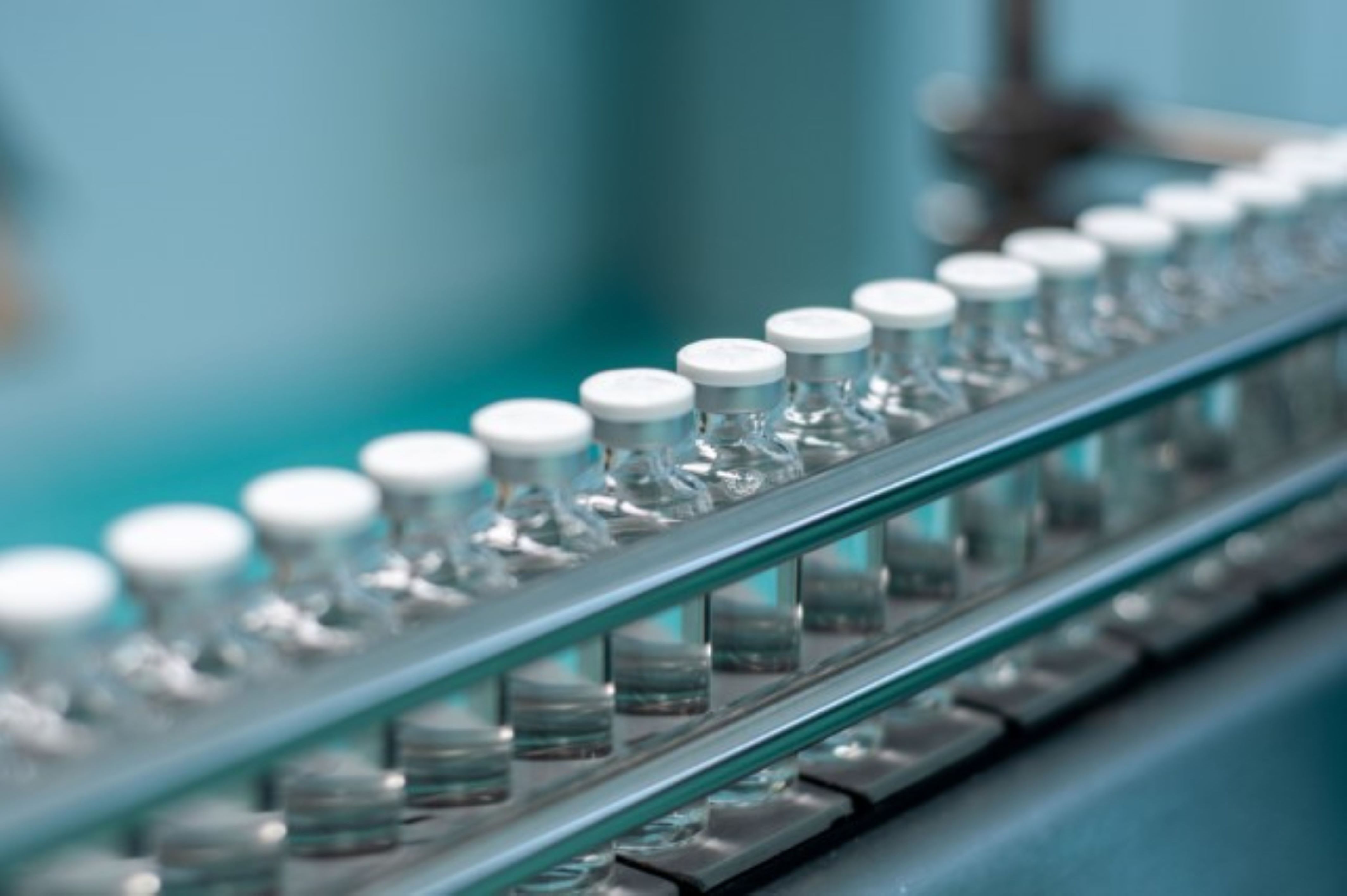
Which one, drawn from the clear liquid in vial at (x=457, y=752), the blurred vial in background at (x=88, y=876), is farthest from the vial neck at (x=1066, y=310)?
the blurred vial in background at (x=88, y=876)

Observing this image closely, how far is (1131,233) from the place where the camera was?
0.84 meters

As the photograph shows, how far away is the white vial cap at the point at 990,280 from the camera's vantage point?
753 mm

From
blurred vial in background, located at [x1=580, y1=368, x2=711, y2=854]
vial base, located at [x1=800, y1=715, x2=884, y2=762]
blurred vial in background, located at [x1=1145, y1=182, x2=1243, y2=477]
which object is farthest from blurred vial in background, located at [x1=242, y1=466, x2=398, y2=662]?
blurred vial in background, located at [x1=1145, y1=182, x2=1243, y2=477]

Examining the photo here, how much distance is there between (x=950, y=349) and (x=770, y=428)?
0.41 ft

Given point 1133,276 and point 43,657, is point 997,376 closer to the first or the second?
point 1133,276

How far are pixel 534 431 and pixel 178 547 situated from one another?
4.9 inches

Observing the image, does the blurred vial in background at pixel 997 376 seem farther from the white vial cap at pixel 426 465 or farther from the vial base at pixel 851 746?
the white vial cap at pixel 426 465

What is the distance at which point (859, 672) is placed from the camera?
26.0 inches

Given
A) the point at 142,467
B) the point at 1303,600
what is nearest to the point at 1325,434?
the point at 1303,600

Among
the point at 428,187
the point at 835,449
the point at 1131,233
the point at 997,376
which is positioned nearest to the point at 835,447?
the point at 835,449

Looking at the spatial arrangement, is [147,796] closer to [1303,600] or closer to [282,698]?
[282,698]

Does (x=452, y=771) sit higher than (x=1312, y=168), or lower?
lower

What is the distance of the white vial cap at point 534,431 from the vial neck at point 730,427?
0.08 m

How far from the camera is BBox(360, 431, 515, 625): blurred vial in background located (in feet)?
1.81
